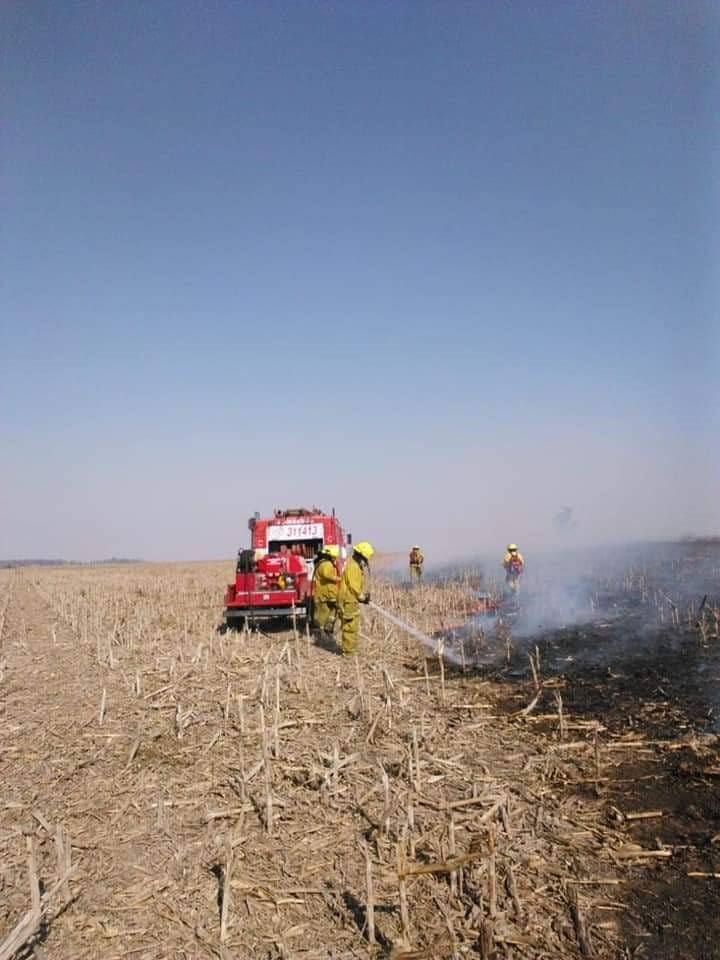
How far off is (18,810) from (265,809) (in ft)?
6.93

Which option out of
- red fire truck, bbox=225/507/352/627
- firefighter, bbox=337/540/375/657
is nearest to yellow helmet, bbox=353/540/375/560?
firefighter, bbox=337/540/375/657

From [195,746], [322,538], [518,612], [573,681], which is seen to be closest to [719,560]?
[518,612]

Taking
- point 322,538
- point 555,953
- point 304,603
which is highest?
point 322,538

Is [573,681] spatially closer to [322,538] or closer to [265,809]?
[265,809]

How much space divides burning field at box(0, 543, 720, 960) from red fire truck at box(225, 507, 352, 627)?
110 inches

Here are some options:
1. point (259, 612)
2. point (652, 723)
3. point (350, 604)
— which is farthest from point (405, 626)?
point (652, 723)

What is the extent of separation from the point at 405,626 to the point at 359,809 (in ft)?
33.2

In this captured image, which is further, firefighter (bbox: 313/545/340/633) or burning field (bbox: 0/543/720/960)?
firefighter (bbox: 313/545/340/633)

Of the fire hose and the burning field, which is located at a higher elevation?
the fire hose

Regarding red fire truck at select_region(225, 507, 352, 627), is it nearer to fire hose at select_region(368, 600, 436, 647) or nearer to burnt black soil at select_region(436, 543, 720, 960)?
fire hose at select_region(368, 600, 436, 647)

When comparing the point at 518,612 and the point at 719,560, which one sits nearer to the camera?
the point at 518,612

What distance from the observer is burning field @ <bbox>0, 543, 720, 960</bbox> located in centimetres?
392

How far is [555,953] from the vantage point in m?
3.75

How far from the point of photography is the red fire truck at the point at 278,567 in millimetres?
14039
